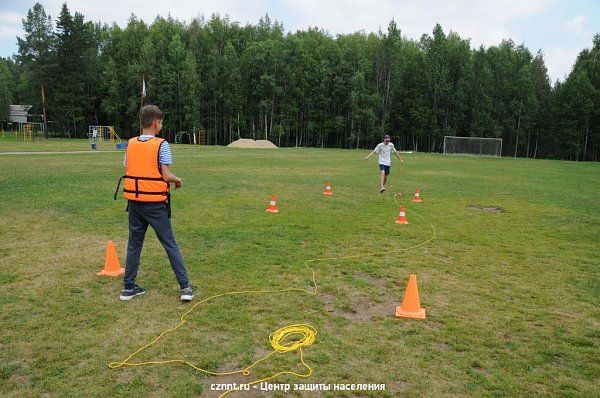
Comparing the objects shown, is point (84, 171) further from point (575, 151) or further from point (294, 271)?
point (575, 151)

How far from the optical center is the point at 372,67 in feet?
210

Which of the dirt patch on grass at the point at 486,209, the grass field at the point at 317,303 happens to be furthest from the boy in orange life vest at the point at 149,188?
the dirt patch on grass at the point at 486,209

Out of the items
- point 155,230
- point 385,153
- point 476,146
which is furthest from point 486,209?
point 476,146

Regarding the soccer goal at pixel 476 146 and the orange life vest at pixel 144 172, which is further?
the soccer goal at pixel 476 146

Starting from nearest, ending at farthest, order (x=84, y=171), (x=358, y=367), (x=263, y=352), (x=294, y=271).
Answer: (x=358, y=367) → (x=263, y=352) → (x=294, y=271) → (x=84, y=171)

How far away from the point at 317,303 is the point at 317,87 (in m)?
61.3

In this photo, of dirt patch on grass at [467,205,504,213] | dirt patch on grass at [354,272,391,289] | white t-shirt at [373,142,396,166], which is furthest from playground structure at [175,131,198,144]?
dirt patch on grass at [354,272,391,289]

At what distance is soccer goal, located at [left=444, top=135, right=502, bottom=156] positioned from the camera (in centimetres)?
5297

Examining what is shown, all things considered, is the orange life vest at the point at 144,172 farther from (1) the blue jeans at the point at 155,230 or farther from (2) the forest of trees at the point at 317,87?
(2) the forest of trees at the point at 317,87

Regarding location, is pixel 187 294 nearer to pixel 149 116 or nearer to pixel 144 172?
pixel 144 172

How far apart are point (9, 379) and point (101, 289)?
206 cm

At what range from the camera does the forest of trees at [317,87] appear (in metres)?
59.3

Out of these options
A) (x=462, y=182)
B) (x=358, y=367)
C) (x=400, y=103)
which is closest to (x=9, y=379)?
(x=358, y=367)

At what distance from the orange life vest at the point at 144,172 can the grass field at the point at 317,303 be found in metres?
1.25
